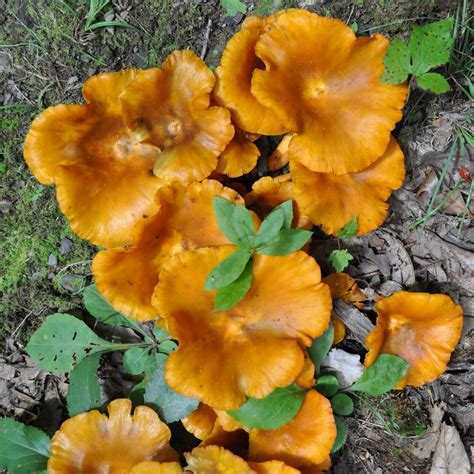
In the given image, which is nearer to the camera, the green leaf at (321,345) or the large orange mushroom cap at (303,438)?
the large orange mushroom cap at (303,438)

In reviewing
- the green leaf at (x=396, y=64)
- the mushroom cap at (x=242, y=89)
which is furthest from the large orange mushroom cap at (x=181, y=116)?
the green leaf at (x=396, y=64)

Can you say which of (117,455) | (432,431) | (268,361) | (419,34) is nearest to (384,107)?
(419,34)

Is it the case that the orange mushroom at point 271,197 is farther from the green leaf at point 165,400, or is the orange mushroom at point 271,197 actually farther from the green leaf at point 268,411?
the green leaf at point 165,400

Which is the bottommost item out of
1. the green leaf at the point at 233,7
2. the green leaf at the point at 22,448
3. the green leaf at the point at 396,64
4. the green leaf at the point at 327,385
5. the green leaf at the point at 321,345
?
the green leaf at the point at 22,448

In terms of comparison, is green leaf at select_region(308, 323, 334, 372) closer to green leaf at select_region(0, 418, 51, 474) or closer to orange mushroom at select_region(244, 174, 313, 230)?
orange mushroom at select_region(244, 174, 313, 230)

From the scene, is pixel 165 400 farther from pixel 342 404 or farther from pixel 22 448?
pixel 342 404

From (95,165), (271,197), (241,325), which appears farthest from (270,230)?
(95,165)

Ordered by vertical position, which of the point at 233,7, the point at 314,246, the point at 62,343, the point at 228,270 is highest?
the point at 233,7
